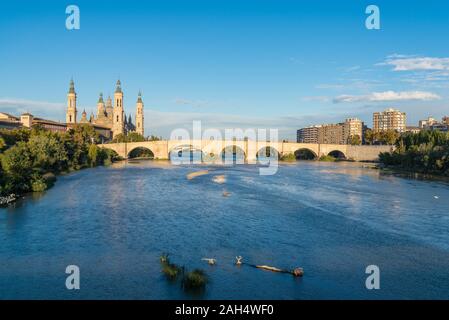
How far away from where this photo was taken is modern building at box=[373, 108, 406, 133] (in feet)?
450

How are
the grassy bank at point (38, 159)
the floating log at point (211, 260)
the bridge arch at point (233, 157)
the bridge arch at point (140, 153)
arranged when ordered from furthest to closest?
the bridge arch at point (140, 153), the bridge arch at point (233, 157), the grassy bank at point (38, 159), the floating log at point (211, 260)

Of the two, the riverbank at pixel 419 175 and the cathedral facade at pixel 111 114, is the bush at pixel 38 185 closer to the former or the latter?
the riverbank at pixel 419 175

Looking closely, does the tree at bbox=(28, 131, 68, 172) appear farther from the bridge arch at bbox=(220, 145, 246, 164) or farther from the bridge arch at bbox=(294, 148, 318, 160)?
the bridge arch at bbox=(294, 148, 318, 160)

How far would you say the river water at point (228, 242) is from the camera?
442 inches

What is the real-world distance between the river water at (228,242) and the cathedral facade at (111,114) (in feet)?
235

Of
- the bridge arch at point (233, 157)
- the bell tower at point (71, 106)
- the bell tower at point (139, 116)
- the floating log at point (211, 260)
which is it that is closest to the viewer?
the floating log at point (211, 260)

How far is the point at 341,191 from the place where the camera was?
29203mm

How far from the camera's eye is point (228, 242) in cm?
1548

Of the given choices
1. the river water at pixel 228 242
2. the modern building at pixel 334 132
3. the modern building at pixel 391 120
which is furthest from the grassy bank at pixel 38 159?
the modern building at pixel 391 120

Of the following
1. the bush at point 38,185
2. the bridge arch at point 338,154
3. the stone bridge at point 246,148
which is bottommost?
the bush at point 38,185

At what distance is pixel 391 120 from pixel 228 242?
13437cm

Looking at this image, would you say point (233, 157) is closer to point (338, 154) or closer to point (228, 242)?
point (338, 154)

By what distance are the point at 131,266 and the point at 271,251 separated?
449 cm
